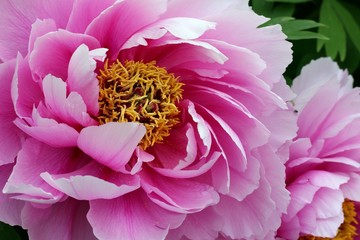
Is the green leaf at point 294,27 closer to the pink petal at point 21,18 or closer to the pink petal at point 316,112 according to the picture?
the pink petal at point 316,112

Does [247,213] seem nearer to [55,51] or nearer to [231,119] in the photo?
[231,119]

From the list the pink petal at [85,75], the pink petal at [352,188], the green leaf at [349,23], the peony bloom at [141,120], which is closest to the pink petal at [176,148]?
the peony bloom at [141,120]

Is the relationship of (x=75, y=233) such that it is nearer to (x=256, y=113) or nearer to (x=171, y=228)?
(x=171, y=228)

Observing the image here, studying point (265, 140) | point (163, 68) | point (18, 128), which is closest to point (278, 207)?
point (265, 140)

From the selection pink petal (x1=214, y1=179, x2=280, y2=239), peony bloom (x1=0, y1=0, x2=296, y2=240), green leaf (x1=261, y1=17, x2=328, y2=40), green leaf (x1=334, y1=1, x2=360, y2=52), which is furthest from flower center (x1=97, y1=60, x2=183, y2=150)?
A: green leaf (x1=334, y1=1, x2=360, y2=52)

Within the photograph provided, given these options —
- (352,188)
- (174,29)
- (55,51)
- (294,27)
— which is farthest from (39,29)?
(352,188)

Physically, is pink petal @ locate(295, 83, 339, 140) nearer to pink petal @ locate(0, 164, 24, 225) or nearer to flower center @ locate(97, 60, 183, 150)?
flower center @ locate(97, 60, 183, 150)

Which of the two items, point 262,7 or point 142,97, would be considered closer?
point 142,97
